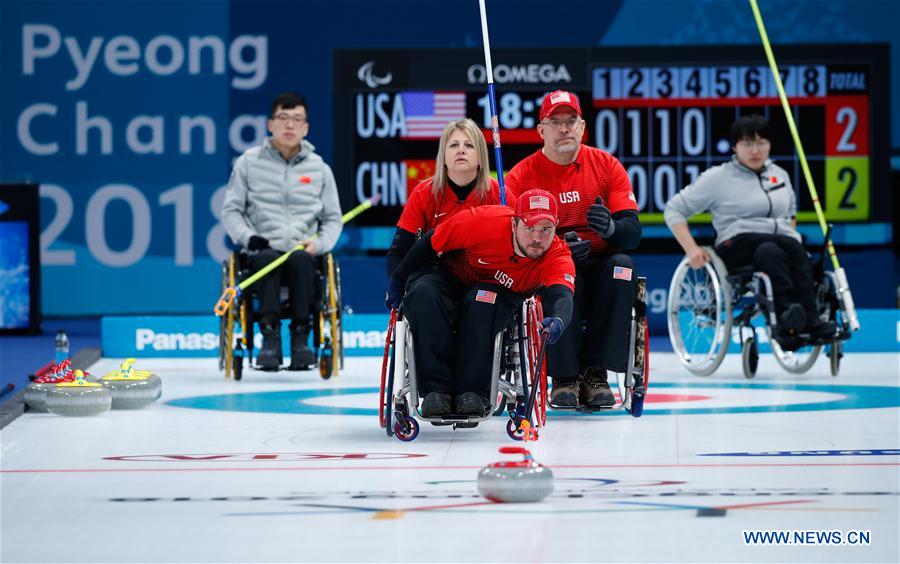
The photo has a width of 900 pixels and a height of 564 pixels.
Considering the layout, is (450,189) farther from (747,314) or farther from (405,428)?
(747,314)

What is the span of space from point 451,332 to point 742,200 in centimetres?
247

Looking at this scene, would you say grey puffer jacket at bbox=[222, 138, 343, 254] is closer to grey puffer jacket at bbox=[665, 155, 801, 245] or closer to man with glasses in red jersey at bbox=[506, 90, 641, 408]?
grey puffer jacket at bbox=[665, 155, 801, 245]

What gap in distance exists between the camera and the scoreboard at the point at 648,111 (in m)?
8.59

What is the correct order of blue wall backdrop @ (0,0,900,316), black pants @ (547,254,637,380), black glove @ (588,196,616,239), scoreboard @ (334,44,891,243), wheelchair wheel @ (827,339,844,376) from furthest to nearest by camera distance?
blue wall backdrop @ (0,0,900,316), scoreboard @ (334,44,891,243), wheelchair wheel @ (827,339,844,376), black pants @ (547,254,637,380), black glove @ (588,196,616,239)

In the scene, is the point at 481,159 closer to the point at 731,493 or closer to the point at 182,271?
the point at 731,493

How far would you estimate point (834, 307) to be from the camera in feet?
20.7

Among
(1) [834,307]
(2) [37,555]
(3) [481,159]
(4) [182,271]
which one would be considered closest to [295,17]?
(4) [182,271]

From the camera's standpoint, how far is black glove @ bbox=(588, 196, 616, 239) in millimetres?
4711

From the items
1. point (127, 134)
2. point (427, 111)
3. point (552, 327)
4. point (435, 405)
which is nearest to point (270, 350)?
point (435, 405)

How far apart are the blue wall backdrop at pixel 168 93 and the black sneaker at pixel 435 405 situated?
19.1ft

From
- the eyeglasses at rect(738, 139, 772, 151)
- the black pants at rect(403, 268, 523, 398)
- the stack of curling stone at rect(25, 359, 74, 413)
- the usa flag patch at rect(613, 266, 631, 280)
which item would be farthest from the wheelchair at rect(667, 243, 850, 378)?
the stack of curling stone at rect(25, 359, 74, 413)

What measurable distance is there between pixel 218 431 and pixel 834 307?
9.56ft

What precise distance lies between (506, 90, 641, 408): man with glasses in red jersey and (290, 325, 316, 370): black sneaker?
158 centimetres

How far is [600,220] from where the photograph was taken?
4.71 meters
